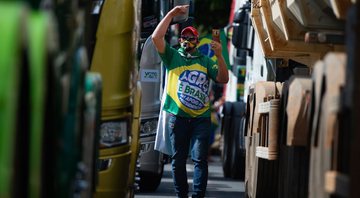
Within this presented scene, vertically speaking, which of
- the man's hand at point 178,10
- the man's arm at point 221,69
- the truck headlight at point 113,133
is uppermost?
the man's hand at point 178,10

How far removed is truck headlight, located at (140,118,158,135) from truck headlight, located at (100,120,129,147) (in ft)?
15.9

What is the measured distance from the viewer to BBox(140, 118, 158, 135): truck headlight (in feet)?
44.7

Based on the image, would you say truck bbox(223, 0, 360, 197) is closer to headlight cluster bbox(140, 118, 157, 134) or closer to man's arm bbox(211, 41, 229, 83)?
man's arm bbox(211, 41, 229, 83)

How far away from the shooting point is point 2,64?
508 cm

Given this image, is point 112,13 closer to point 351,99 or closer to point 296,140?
point 296,140

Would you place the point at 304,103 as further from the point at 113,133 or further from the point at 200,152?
the point at 200,152

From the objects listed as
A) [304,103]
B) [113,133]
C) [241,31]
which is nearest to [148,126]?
[241,31]

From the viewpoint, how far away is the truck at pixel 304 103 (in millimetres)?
6527

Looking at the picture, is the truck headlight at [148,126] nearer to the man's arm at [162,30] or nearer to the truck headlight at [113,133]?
the man's arm at [162,30]

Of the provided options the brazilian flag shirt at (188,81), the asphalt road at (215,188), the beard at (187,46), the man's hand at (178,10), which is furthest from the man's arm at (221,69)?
the asphalt road at (215,188)

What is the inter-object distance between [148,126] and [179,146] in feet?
5.27

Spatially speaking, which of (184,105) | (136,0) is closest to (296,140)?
(136,0)

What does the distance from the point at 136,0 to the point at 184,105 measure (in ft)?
9.12

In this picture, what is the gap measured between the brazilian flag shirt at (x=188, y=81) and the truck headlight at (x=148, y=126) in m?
1.46
